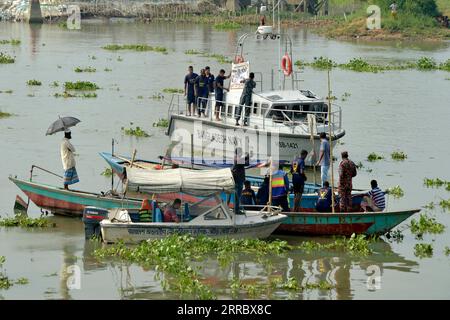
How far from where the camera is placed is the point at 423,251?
22609 millimetres

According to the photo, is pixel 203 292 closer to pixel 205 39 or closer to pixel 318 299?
pixel 318 299

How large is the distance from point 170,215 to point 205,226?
29.6 inches

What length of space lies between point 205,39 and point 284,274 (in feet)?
187

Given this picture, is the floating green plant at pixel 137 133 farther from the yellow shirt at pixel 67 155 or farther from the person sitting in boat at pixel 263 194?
the person sitting in boat at pixel 263 194

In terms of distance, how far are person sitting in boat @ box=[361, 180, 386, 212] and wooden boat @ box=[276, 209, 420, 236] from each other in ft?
1.76

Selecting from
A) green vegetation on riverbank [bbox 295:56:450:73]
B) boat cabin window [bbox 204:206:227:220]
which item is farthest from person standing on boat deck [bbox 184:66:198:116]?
green vegetation on riverbank [bbox 295:56:450:73]

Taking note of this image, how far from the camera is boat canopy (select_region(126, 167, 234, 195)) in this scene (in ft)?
72.2

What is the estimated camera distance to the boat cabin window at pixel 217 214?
72.9ft

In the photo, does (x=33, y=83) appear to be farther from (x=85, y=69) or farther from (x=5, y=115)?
(x=5, y=115)

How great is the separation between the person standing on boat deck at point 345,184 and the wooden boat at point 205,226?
5.25 feet

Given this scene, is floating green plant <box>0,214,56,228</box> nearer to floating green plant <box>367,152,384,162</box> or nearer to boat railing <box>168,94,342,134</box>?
boat railing <box>168,94,342,134</box>

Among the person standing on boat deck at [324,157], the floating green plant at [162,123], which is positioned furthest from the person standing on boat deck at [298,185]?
the floating green plant at [162,123]

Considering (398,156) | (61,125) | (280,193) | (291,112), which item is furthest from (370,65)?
(280,193)
